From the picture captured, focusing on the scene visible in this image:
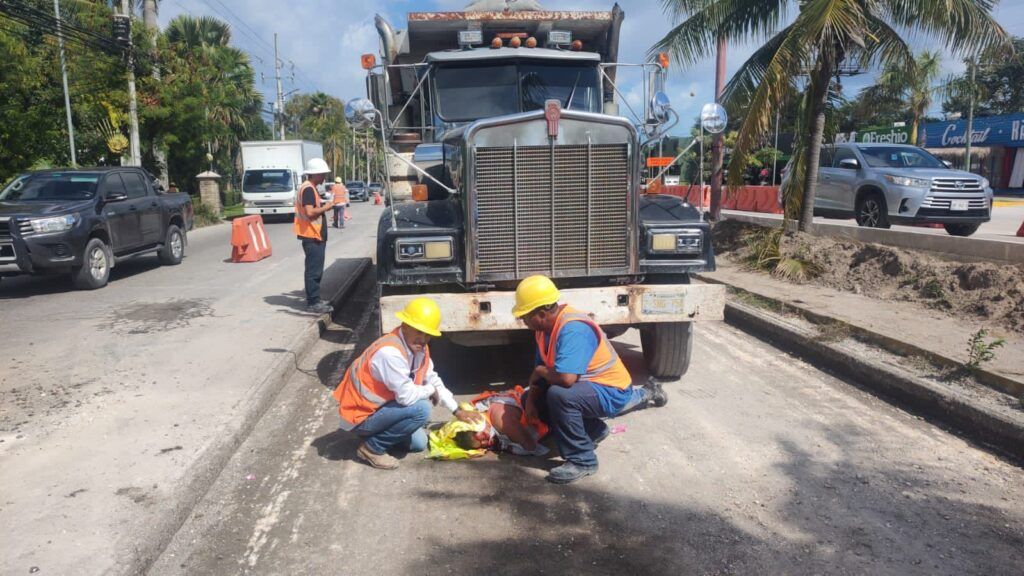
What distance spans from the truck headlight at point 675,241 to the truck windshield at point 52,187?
946cm

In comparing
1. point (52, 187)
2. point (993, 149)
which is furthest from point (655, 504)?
point (993, 149)

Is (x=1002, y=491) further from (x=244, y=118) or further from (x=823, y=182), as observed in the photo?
(x=244, y=118)

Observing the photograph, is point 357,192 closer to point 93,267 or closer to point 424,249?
point 93,267

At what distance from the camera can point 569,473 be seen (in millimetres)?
4242

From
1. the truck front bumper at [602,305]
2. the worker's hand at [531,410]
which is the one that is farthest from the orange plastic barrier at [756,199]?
the worker's hand at [531,410]

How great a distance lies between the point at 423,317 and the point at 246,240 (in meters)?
10.6

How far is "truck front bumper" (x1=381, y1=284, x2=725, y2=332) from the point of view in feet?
16.9

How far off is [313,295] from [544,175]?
4438mm

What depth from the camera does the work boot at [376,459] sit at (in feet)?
14.5

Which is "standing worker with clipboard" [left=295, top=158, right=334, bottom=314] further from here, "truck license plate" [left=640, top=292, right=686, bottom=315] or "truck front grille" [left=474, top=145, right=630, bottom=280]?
"truck license plate" [left=640, top=292, right=686, bottom=315]

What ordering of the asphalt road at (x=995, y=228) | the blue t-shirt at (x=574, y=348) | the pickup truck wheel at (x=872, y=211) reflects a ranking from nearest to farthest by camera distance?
1. the blue t-shirt at (x=574, y=348)
2. the pickup truck wheel at (x=872, y=211)
3. the asphalt road at (x=995, y=228)

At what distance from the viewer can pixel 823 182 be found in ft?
47.2

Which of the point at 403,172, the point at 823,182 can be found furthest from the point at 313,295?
the point at 823,182

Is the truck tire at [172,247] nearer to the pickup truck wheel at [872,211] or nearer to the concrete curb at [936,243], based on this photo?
the concrete curb at [936,243]
